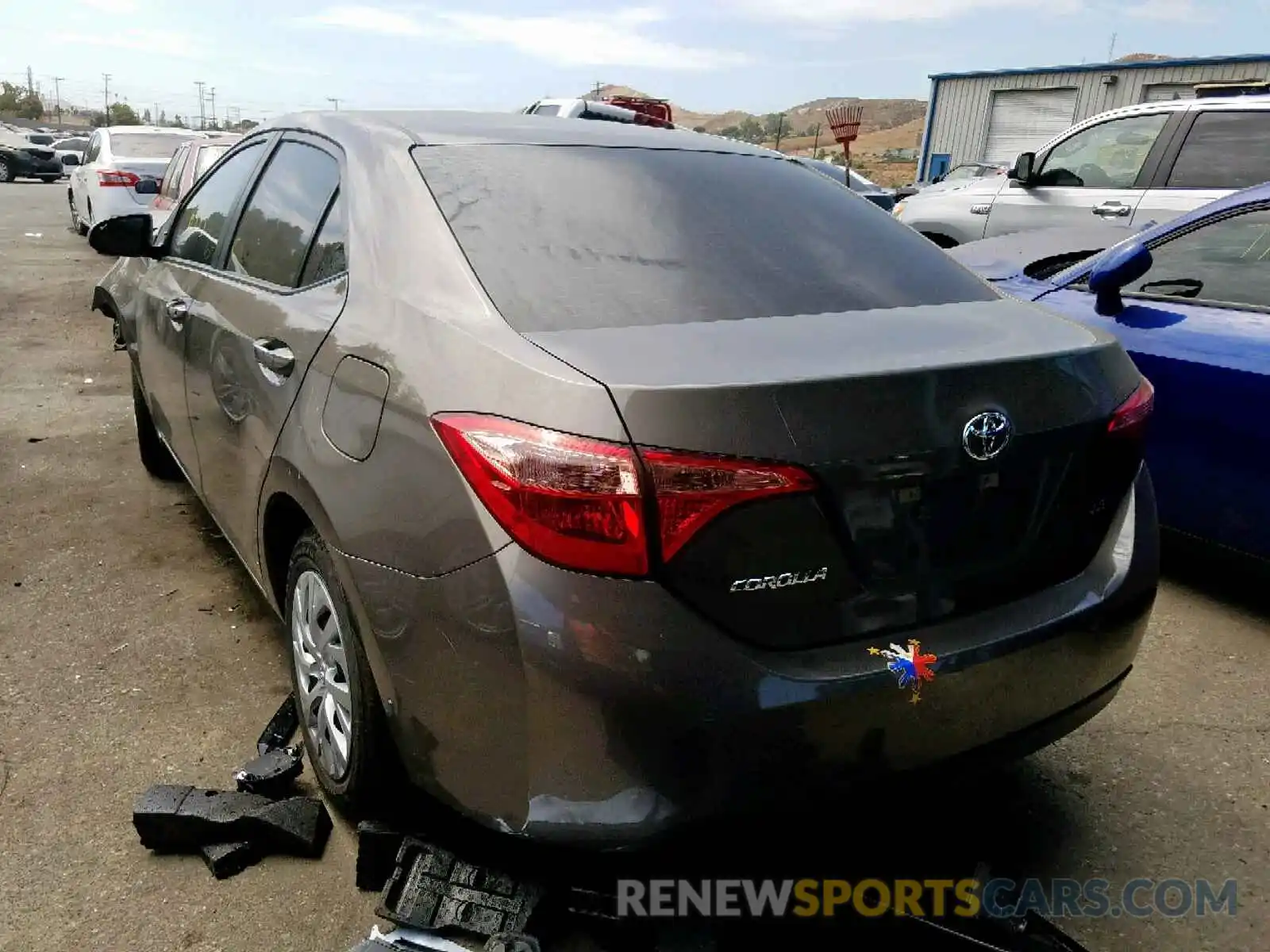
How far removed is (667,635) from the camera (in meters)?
1.59

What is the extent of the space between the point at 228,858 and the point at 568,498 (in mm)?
1329

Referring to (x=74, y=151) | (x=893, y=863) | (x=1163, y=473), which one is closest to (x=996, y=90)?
(x=1163, y=473)

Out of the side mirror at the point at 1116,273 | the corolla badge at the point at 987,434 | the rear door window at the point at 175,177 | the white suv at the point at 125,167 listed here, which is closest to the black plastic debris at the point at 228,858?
the corolla badge at the point at 987,434

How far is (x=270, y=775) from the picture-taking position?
8.07ft

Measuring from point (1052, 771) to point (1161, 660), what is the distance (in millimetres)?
952

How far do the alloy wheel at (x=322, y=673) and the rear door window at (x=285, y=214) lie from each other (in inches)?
31.5

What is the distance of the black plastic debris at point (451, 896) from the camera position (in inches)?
76.9

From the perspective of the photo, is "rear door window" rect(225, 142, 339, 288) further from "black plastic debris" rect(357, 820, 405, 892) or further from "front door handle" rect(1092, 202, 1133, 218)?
"front door handle" rect(1092, 202, 1133, 218)

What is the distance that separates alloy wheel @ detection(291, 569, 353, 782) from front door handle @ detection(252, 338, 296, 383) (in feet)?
1.57

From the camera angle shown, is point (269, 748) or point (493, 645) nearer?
point (493, 645)

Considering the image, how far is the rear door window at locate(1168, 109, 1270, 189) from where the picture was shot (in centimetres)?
596

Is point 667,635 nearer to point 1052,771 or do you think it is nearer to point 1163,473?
point 1052,771

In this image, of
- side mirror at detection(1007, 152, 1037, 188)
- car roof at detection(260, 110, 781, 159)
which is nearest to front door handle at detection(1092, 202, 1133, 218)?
side mirror at detection(1007, 152, 1037, 188)

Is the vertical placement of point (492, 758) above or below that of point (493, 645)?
below
